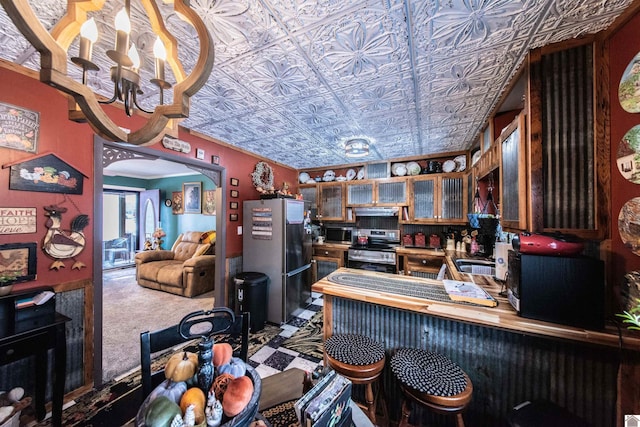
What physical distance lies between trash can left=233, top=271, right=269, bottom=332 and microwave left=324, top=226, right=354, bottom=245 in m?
2.03

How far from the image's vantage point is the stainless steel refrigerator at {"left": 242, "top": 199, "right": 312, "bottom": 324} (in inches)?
121

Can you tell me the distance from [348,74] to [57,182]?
2433 mm

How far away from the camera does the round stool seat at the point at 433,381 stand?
1093mm

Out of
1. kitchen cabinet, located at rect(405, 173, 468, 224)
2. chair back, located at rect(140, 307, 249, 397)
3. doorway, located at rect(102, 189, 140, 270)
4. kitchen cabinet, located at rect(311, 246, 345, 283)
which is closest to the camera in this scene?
chair back, located at rect(140, 307, 249, 397)

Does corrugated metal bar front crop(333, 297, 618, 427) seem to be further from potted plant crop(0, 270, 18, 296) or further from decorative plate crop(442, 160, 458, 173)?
decorative plate crop(442, 160, 458, 173)

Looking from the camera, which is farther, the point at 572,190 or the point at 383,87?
the point at 383,87

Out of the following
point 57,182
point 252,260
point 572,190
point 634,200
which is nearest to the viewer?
point 634,200

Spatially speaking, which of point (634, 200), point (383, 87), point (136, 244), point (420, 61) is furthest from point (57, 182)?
point (136, 244)

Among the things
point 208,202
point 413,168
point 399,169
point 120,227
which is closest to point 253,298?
point 399,169

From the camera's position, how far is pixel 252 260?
3299 mm

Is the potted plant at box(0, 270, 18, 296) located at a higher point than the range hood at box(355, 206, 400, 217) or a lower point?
lower

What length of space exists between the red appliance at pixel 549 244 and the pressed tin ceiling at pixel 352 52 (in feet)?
3.89

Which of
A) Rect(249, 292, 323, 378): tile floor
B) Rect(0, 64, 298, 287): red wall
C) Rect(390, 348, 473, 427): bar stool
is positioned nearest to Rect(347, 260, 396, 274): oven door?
Rect(249, 292, 323, 378): tile floor

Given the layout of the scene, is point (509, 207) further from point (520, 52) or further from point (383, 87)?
point (383, 87)
